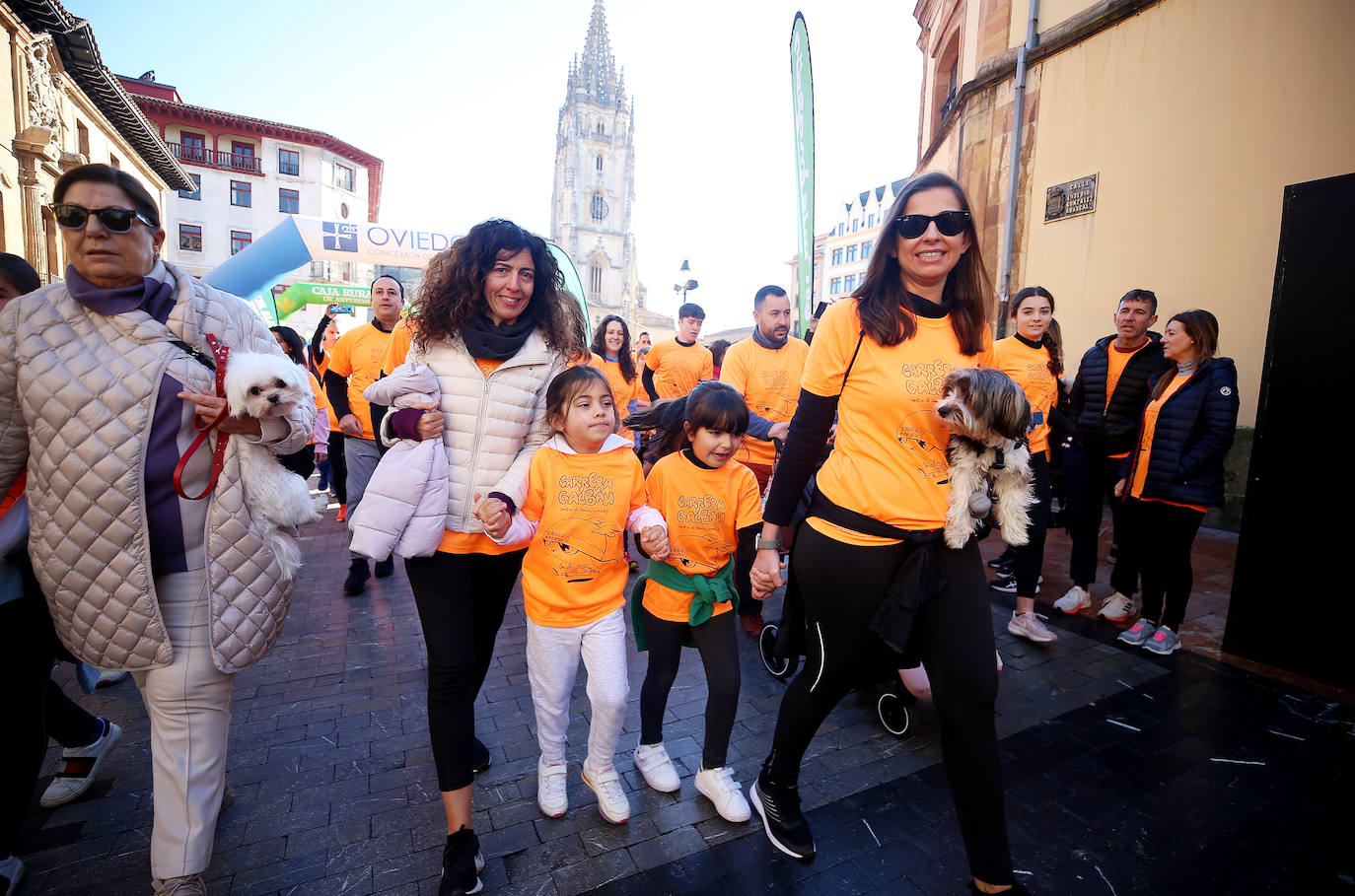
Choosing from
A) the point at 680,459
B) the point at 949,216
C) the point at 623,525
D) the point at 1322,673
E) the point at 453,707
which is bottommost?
the point at 1322,673

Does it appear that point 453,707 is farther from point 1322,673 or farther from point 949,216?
point 1322,673

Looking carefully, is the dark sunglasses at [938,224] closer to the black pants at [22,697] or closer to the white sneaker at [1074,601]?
the black pants at [22,697]

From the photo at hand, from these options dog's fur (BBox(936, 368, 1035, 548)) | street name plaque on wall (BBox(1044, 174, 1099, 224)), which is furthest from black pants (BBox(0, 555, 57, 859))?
street name plaque on wall (BBox(1044, 174, 1099, 224))

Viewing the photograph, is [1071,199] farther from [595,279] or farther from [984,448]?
[595,279]

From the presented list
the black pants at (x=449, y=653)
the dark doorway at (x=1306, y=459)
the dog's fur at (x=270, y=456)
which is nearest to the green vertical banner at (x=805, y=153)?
the dark doorway at (x=1306, y=459)

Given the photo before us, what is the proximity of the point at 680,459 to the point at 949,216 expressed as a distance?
4.59 ft

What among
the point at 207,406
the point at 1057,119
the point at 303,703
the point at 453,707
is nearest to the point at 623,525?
the point at 453,707

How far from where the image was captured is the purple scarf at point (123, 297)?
72.0 inches

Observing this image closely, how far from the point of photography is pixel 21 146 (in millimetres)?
14836

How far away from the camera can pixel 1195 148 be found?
A: 7.49 meters

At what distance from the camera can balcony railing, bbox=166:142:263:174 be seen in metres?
39.0

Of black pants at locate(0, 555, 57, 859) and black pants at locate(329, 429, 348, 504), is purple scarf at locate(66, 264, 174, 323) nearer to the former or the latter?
black pants at locate(0, 555, 57, 859)

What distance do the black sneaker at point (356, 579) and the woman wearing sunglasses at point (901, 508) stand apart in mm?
4059

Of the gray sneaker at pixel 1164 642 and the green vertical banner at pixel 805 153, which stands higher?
the green vertical banner at pixel 805 153
